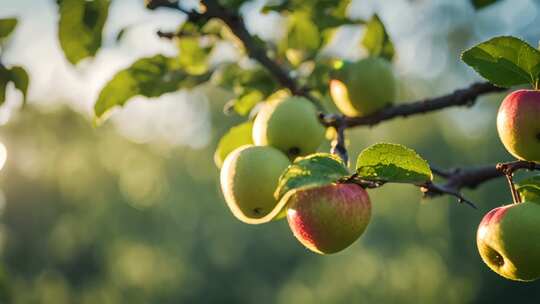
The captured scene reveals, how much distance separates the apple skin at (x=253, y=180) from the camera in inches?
52.7

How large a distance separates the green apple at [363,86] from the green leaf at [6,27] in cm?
81

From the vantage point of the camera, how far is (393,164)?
111 centimetres

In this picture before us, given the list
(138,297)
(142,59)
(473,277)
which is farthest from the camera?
(138,297)

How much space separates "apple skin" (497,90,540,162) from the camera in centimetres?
116

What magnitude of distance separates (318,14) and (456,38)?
17.9 metres

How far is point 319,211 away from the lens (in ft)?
4.03

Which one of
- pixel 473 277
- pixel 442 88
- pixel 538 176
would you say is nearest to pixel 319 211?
pixel 538 176

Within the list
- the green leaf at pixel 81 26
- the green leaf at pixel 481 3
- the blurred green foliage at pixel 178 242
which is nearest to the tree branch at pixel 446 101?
the green leaf at pixel 481 3

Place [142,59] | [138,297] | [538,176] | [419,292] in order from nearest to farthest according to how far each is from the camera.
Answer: [538,176]
[142,59]
[419,292]
[138,297]

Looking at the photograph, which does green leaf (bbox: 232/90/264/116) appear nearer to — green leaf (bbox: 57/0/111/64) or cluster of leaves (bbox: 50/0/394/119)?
cluster of leaves (bbox: 50/0/394/119)

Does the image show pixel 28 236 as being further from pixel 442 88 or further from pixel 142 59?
pixel 142 59

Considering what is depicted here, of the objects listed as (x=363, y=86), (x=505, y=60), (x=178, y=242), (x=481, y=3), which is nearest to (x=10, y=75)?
(x=363, y=86)

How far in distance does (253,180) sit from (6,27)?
76 centimetres

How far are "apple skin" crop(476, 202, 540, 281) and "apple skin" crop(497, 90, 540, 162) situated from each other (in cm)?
9
